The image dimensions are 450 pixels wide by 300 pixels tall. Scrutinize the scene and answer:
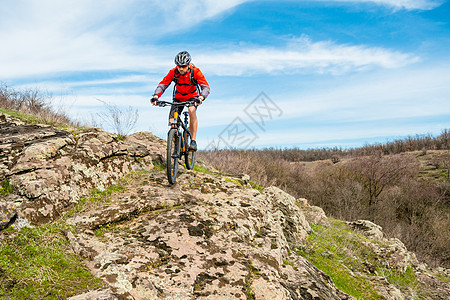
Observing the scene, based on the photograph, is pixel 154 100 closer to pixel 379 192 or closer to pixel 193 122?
pixel 193 122

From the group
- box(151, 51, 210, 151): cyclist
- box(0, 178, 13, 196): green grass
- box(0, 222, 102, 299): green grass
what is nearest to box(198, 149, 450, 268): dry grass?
box(151, 51, 210, 151): cyclist

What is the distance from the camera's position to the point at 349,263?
7363mm

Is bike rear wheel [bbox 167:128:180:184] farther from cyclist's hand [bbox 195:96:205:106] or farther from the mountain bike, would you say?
cyclist's hand [bbox 195:96:205:106]

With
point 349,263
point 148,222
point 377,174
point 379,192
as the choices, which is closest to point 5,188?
point 148,222

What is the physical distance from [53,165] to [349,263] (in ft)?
23.9

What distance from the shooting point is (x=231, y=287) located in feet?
11.0

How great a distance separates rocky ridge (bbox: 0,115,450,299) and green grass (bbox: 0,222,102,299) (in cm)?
14

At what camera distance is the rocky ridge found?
333cm

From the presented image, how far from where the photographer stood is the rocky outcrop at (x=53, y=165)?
13.5 ft

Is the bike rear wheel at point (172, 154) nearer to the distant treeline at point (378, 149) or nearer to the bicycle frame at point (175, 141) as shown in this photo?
the bicycle frame at point (175, 141)

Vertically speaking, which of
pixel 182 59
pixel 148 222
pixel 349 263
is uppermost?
pixel 182 59

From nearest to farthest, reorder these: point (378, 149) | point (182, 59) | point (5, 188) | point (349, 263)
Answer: point (5, 188)
point (182, 59)
point (349, 263)
point (378, 149)

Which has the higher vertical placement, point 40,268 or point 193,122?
point 193,122

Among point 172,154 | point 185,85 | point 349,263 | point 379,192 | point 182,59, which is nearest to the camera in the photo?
point 172,154
